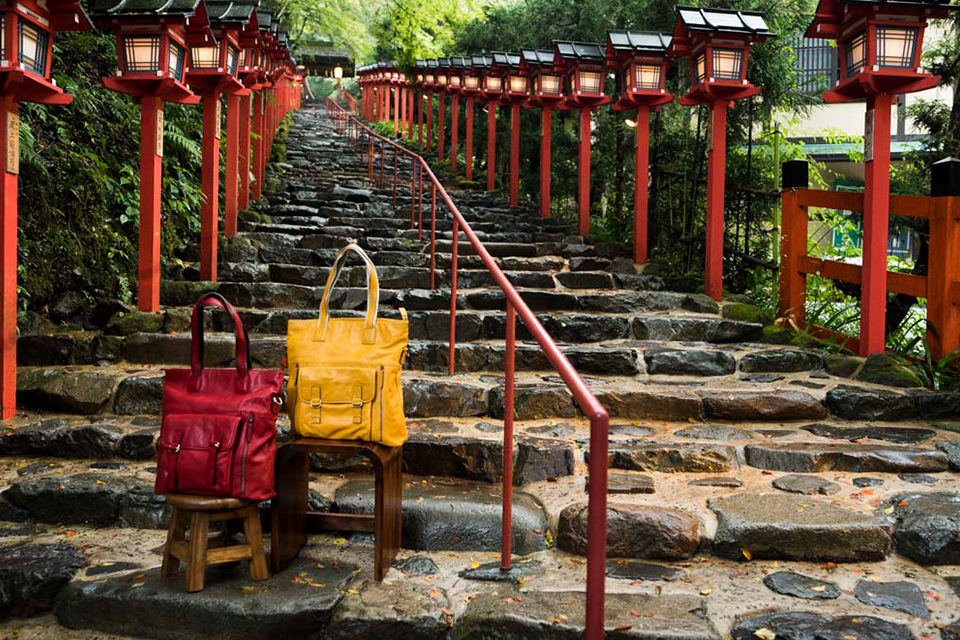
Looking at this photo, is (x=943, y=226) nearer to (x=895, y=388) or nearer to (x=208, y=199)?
(x=895, y=388)

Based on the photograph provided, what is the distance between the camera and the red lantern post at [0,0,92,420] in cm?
447

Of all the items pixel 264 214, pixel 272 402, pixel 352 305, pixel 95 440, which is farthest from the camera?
pixel 264 214

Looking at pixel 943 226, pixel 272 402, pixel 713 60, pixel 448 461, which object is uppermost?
pixel 713 60

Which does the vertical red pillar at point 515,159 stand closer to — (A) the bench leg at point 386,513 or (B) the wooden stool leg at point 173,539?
(A) the bench leg at point 386,513

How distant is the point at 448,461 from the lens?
420 centimetres

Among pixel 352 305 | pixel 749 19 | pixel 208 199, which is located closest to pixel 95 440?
pixel 352 305

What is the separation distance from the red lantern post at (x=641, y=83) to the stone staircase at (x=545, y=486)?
72.9 inches

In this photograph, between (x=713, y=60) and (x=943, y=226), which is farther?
(x=713, y=60)

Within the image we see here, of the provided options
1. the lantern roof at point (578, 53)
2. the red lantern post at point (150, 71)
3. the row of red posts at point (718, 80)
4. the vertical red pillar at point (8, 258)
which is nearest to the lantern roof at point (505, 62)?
the row of red posts at point (718, 80)

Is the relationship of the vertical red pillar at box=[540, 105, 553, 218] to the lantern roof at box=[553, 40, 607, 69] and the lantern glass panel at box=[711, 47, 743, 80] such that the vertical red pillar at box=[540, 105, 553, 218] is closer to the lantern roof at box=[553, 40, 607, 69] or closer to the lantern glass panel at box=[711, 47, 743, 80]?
the lantern roof at box=[553, 40, 607, 69]

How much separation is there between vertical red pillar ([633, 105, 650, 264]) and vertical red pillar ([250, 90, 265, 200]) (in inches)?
201

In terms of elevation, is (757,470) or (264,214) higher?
(264,214)

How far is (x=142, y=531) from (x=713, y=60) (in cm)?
602

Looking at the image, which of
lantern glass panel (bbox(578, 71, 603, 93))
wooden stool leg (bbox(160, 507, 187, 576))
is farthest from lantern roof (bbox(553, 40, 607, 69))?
wooden stool leg (bbox(160, 507, 187, 576))
